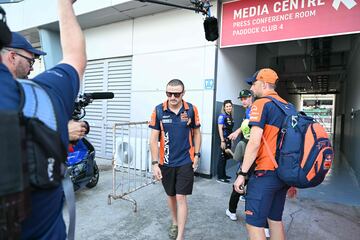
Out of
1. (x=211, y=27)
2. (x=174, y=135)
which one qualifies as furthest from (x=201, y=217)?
(x=211, y=27)

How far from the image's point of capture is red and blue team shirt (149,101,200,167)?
126 inches

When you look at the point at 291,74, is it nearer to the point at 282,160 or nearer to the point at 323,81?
the point at 323,81

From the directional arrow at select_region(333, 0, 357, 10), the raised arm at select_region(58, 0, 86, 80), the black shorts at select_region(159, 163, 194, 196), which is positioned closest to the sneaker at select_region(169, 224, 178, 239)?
the black shorts at select_region(159, 163, 194, 196)

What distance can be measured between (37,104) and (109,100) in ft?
23.8

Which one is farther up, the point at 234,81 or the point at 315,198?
the point at 234,81

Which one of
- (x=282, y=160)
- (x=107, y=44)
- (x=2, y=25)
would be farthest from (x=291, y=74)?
(x=2, y=25)

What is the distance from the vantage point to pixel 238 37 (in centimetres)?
575

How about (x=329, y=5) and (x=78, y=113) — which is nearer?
(x=78, y=113)

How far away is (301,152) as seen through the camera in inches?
89.4

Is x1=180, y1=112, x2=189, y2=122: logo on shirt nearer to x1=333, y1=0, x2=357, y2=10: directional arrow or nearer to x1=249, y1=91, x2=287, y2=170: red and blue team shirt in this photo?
x1=249, y1=91, x2=287, y2=170: red and blue team shirt

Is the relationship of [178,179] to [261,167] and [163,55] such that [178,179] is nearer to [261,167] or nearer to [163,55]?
[261,167]

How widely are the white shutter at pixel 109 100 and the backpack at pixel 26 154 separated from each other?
6.72 meters

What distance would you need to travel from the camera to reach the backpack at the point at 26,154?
757 millimetres

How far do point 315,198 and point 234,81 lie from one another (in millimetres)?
3259
